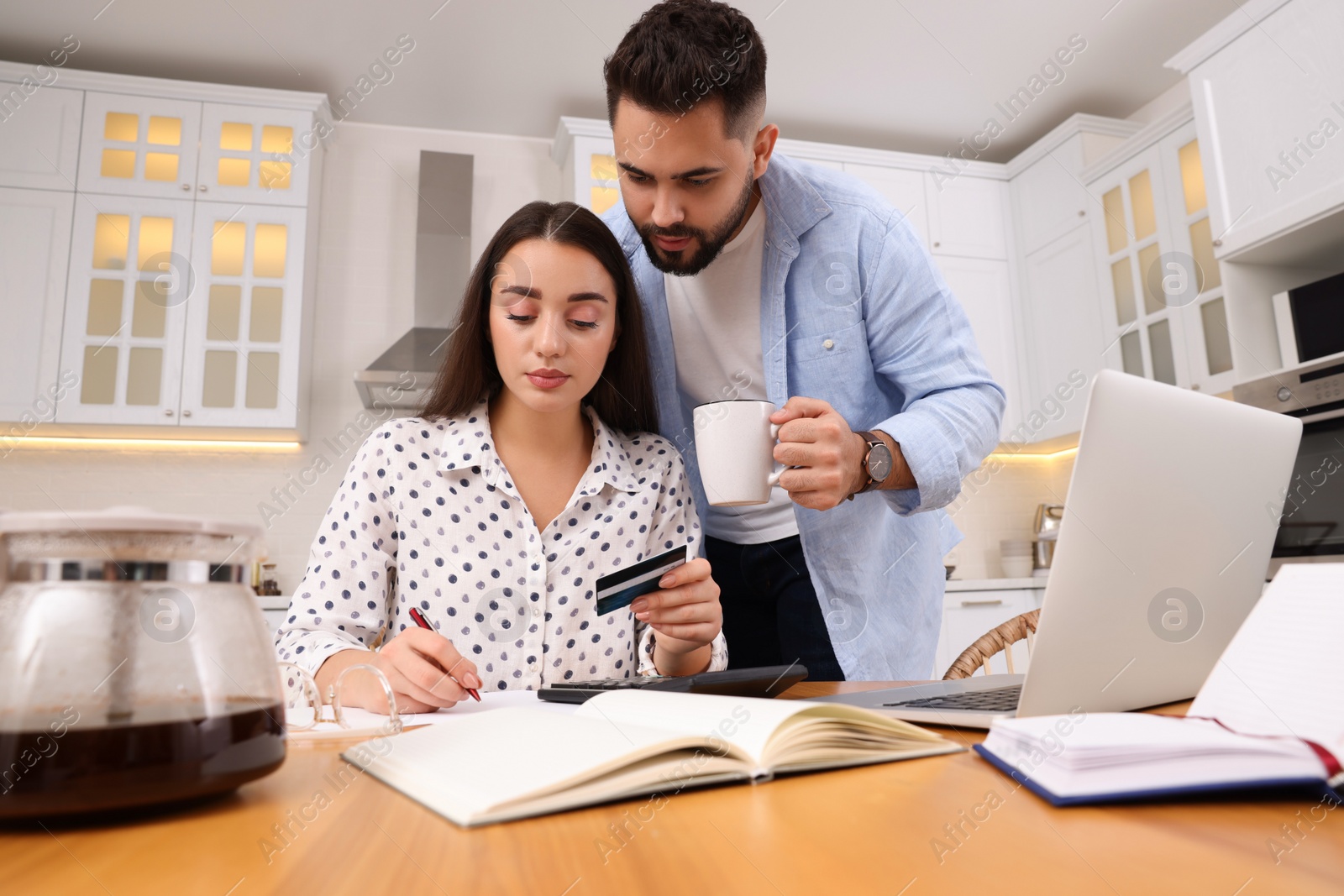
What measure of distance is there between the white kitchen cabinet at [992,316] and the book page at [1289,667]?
3678mm

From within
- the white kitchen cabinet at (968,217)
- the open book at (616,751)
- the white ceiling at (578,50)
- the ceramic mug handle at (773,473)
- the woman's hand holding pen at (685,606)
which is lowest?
the open book at (616,751)

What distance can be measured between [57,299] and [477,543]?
277cm

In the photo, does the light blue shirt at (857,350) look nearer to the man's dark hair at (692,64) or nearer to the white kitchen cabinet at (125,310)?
the man's dark hair at (692,64)

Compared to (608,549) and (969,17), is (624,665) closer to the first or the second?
(608,549)

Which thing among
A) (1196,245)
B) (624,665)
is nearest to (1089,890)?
(624,665)

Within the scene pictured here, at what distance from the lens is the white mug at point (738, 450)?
3.73ft

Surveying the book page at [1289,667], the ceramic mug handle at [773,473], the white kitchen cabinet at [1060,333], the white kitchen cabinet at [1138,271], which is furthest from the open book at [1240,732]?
the white kitchen cabinet at [1060,333]

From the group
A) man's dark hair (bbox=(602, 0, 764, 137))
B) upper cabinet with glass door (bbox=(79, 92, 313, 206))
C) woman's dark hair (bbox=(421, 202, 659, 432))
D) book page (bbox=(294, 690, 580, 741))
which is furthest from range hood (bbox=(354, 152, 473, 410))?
book page (bbox=(294, 690, 580, 741))

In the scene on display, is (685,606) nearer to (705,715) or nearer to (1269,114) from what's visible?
(705,715)

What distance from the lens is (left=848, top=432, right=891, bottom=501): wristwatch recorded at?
1258 mm

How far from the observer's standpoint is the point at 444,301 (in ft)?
12.0

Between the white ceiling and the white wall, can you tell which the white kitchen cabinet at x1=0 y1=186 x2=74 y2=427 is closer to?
the white wall

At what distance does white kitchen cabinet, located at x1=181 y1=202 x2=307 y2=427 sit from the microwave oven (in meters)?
3.49

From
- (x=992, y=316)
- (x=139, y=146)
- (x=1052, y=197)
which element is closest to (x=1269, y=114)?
(x=1052, y=197)
